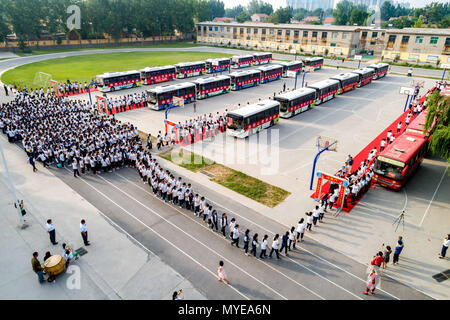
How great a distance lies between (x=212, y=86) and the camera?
39406 mm

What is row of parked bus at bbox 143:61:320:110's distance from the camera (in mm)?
33375

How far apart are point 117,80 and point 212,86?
43.6 ft

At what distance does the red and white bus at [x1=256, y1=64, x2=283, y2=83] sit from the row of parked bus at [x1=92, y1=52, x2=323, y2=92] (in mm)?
1494

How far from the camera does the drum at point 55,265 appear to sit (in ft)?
37.6

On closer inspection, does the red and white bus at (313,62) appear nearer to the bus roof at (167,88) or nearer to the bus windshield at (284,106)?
the bus windshield at (284,106)

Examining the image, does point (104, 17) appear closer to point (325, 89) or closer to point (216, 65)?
point (216, 65)

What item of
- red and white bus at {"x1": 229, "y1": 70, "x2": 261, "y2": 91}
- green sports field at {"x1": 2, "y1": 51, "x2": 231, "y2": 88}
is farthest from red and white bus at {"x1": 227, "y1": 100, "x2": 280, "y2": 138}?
green sports field at {"x1": 2, "y1": 51, "x2": 231, "y2": 88}

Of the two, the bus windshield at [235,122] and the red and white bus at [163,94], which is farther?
the red and white bus at [163,94]

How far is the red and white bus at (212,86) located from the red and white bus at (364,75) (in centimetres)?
2075

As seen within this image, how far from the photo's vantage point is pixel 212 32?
95062 mm

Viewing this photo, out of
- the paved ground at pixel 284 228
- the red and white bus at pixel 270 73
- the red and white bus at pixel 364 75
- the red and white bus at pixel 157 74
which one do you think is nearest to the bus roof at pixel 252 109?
the paved ground at pixel 284 228

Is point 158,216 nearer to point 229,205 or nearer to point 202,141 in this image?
point 229,205

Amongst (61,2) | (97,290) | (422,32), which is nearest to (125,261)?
(97,290)

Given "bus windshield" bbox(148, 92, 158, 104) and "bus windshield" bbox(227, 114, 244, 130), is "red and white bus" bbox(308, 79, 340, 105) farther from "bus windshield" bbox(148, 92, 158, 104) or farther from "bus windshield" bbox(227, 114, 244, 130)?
"bus windshield" bbox(148, 92, 158, 104)
